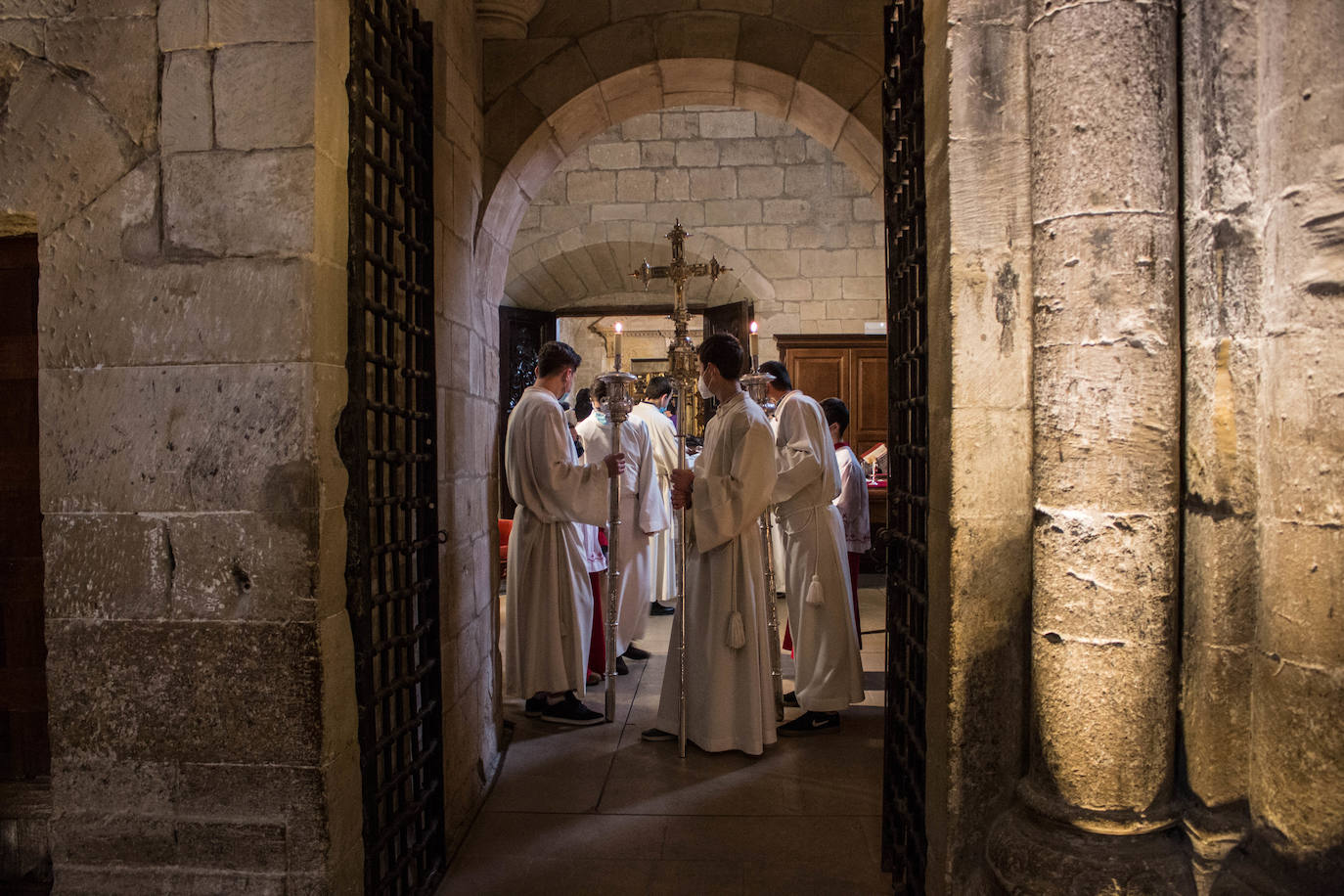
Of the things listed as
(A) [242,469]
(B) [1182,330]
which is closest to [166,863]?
(A) [242,469]

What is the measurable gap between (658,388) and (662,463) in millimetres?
622

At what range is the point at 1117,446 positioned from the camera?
163cm

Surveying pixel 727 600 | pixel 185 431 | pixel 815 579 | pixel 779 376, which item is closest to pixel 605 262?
pixel 779 376

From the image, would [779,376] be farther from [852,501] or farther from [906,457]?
[906,457]

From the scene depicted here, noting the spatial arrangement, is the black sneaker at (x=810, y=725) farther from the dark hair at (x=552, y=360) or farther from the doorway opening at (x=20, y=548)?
the doorway opening at (x=20, y=548)

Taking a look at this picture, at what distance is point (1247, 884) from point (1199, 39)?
61.0 inches

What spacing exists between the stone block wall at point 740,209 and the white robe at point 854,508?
327 centimetres

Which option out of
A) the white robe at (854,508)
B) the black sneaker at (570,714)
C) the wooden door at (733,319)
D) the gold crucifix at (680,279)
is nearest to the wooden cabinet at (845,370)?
the wooden door at (733,319)

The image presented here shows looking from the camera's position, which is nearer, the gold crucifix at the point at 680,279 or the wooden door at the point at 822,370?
the gold crucifix at the point at 680,279

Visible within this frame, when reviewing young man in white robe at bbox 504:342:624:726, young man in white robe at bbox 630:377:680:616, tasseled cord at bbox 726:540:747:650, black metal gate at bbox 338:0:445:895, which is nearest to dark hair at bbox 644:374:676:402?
young man in white robe at bbox 630:377:680:616

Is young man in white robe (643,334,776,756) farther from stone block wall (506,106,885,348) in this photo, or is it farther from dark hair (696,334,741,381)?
stone block wall (506,106,885,348)

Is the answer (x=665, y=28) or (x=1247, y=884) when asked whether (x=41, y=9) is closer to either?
(x=665, y=28)

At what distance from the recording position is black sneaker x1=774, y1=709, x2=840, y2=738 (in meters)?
3.97

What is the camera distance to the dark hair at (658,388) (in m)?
6.43
